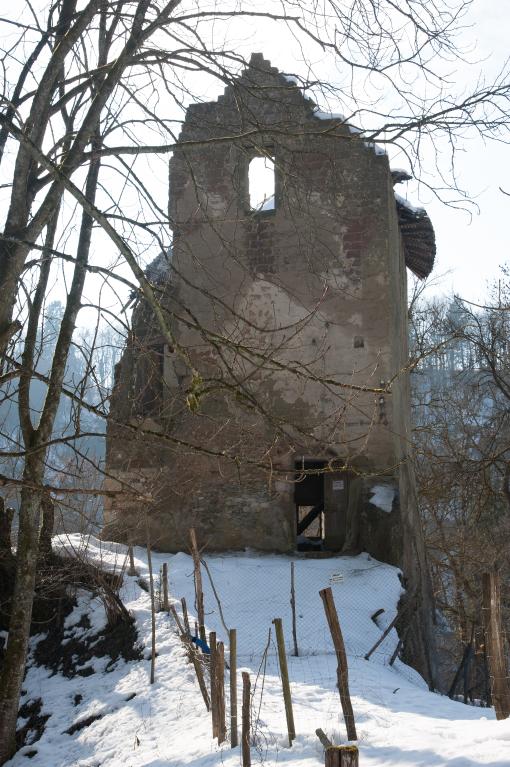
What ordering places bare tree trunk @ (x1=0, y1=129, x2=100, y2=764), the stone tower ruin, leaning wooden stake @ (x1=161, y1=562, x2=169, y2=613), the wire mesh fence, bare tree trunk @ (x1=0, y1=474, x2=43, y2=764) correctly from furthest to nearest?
the stone tower ruin → leaning wooden stake @ (x1=161, y1=562, x2=169, y2=613) → the wire mesh fence → bare tree trunk @ (x1=0, y1=474, x2=43, y2=764) → bare tree trunk @ (x1=0, y1=129, x2=100, y2=764)

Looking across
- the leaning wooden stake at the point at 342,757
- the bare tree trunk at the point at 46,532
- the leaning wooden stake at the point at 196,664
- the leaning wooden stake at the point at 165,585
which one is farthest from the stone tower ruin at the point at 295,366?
the leaning wooden stake at the point at 342,757

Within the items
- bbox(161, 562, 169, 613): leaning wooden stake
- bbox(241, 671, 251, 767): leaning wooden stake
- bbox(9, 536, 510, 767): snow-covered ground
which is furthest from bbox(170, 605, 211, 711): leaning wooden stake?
bbox(241, 671, 251, 767): leaning wooden stake

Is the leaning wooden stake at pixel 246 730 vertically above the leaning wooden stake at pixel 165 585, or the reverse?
the leaning wooden stake at pixel 165 585

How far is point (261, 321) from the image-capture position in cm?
1355

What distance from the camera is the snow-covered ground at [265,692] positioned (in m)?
5.90

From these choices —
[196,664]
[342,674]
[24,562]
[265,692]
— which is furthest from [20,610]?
[342,674]

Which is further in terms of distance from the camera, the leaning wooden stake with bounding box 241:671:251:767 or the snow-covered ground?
the snow-covered ground

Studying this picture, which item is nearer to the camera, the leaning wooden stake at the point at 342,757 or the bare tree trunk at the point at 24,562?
the leaning wooden stake at the point at 342,757

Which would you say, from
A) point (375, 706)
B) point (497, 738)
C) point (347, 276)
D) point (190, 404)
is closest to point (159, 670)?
point (375, 706)

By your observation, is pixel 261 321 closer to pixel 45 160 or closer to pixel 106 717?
pixel 106 717

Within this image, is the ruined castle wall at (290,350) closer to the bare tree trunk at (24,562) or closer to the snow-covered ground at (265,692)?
the snow-covered ground at (265,692)

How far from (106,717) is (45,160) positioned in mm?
6148

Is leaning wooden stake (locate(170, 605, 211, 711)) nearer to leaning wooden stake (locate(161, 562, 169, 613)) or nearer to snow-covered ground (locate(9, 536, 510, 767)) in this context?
snow-covered ground (locate(9, 536, 510, 767))

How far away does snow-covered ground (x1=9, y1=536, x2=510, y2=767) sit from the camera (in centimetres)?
590
